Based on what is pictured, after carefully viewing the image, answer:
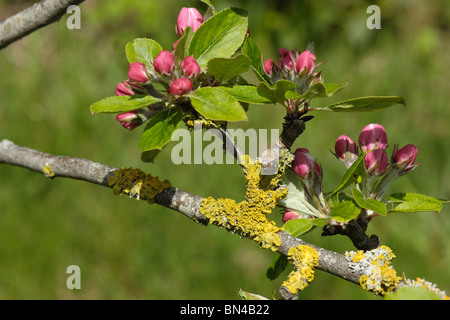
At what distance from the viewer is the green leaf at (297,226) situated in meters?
0.97

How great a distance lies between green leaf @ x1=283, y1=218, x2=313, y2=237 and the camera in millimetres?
969

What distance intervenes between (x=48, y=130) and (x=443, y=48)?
286cm

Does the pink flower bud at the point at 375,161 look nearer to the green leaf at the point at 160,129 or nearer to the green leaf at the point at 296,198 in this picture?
the green leaf at the point at 296,198

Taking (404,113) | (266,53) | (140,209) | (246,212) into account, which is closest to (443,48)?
(404,113)

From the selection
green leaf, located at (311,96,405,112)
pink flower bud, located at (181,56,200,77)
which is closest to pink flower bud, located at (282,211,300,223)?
green leaf, located at (311,96,405,112)

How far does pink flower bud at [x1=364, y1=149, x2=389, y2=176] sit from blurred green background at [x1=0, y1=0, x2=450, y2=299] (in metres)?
1.65

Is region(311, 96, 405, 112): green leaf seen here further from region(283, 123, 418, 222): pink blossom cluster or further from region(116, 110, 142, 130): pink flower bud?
region(116, 110, 142, 130): pink flower bud

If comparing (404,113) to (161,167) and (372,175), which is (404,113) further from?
(372,175)

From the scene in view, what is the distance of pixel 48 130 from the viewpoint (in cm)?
319

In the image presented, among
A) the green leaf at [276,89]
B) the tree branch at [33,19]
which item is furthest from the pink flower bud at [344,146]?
the tree branch at [33,19]

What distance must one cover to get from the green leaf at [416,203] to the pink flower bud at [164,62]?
49 centimetres

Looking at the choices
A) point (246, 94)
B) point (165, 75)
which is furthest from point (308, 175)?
point (165, 75)

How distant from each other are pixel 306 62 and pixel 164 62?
0.84 feet

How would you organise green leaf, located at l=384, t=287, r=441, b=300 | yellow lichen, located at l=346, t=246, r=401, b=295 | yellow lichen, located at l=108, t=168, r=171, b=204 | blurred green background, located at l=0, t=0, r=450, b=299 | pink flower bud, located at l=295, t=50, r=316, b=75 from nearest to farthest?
green leaf, located at l=384, t=287, r=441, b=300
yellow lichen, located at l=346, t=246, r=401, b=295
pink flower bud, located at l=295, t=50, r=316, b=75
yellow lichen, located at l=108, t=168, r=171, b=204
blurred green background, located at l=0, t=0, r=450, b=299
